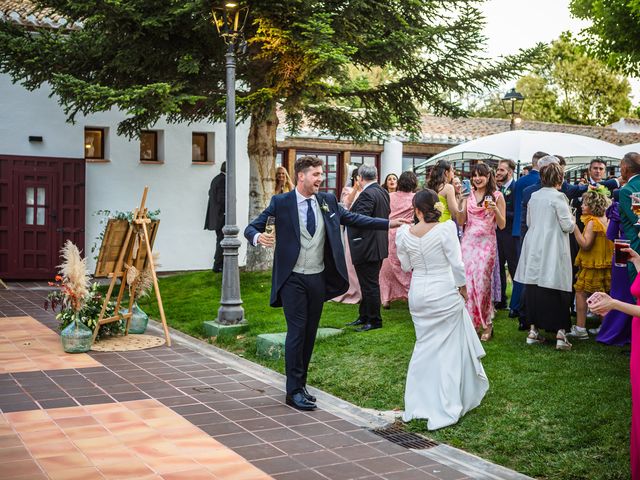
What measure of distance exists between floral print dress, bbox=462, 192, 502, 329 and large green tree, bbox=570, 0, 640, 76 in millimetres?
14747

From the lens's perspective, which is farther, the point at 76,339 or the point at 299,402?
the point at 76,339

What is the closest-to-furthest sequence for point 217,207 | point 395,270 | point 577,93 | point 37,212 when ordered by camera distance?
point 395,270 < point 217,207 < point 37,212 < point 577,93

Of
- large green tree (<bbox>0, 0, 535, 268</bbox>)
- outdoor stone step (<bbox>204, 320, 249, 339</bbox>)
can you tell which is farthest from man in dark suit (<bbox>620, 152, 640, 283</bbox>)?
large green tree (<bbox>0, 0, 535, 268</bbox>)

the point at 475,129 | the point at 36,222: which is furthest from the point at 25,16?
the point at 475,129

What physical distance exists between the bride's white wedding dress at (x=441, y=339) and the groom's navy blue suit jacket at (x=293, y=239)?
0.70 meters

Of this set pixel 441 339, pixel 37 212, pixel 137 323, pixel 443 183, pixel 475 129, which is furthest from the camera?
pixel 475 129

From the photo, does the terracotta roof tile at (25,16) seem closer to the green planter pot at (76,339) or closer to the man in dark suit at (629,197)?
the green planter pot at (76,339)

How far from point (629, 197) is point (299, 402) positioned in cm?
353

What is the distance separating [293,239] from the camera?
702cm

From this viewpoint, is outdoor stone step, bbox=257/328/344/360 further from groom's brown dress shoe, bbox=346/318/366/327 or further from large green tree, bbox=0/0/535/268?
large green tree, bbox=0/0/535/268

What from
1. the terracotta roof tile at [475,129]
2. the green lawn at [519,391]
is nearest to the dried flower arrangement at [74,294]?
the green lawn at [519,391]

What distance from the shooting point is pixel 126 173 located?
17.4 m

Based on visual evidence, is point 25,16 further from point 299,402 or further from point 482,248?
point 299,402

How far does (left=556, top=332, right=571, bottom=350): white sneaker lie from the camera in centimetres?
825
